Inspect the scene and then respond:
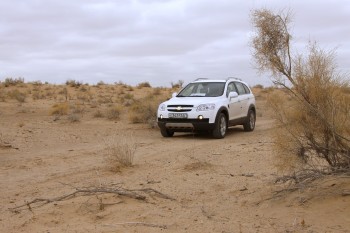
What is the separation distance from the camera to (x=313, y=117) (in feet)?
21.5

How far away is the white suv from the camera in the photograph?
14289 millimetres

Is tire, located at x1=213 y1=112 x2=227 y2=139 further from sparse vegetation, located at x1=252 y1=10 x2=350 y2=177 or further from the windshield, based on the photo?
sparse vegetation, located at x1=252 y1=10 x2=350 y2=177

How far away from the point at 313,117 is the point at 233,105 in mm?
9034

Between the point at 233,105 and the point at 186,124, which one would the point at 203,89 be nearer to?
the point at 233,105

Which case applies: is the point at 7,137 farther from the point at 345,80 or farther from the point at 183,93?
the point at 345,80

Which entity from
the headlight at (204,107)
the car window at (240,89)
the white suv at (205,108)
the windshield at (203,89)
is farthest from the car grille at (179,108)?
the car window at (240,89)

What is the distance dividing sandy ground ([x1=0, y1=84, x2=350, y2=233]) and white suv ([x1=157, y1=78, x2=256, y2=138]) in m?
0.84

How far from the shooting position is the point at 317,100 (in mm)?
6492

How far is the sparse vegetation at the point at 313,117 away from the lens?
642 centimetres

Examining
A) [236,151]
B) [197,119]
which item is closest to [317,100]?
[236,151]

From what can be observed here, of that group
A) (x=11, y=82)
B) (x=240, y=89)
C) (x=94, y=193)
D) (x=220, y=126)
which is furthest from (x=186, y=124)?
(x=11, y=82)

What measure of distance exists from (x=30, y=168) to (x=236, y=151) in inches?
175

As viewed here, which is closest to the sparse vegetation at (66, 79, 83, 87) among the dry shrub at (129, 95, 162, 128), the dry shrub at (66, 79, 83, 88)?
the dry shrub at (66, 79, 83, 88)

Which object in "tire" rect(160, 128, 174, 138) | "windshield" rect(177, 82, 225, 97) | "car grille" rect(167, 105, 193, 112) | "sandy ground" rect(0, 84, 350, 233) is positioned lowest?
"sandy ground" rect(0, 84, 350, 233)
